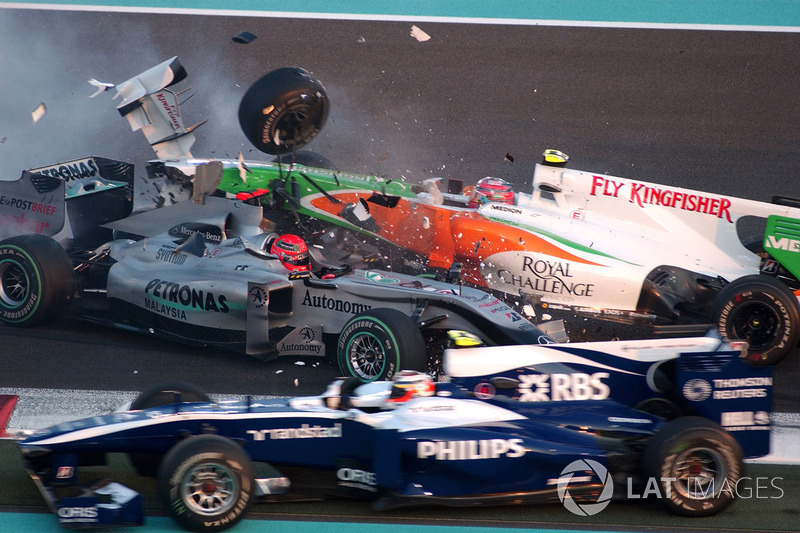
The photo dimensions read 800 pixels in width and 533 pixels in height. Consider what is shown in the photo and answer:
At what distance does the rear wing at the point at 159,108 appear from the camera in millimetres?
7844

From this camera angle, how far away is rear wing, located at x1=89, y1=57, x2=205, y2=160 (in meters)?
7.84

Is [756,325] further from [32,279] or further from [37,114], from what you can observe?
[37,114]

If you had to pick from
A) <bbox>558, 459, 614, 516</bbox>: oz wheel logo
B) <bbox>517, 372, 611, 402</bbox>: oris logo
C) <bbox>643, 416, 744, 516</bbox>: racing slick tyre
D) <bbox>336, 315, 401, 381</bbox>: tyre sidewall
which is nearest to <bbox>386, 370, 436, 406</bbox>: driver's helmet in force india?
<bbox>517, 372, 611, 402</bbox>: oris logo

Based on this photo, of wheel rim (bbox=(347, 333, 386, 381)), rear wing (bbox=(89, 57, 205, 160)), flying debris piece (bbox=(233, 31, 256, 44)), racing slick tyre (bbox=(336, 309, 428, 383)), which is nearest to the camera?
racing slick tyre (bbox=(336, 309, 428, 383))

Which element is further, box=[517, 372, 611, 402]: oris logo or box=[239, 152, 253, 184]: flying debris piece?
box=[239, 152, 253, 184]: flying debris piece

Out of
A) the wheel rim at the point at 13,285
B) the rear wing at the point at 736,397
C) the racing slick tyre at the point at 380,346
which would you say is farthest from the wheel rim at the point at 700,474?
the wheel rim at the point at 13,285

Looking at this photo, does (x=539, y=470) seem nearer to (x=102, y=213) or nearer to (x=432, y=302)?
(x=432, y=302)

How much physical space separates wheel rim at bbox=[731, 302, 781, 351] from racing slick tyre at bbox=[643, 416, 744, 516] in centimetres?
210

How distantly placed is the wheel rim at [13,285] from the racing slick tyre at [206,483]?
10.6 feet

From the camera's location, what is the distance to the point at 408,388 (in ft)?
16.5

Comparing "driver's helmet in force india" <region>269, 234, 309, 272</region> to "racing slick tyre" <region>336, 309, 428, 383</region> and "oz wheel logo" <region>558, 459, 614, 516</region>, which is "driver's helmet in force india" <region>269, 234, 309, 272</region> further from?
"oz wheel logo" <region>558, 459, 614, 516</region>

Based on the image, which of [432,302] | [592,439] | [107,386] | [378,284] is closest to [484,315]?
[432,302]

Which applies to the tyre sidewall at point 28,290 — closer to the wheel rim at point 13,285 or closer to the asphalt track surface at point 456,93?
the wheel rim at point 13,285

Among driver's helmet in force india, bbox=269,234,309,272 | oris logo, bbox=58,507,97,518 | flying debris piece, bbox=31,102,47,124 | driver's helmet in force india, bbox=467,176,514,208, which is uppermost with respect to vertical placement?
flying debris piece, bbox=31,102,47,124
